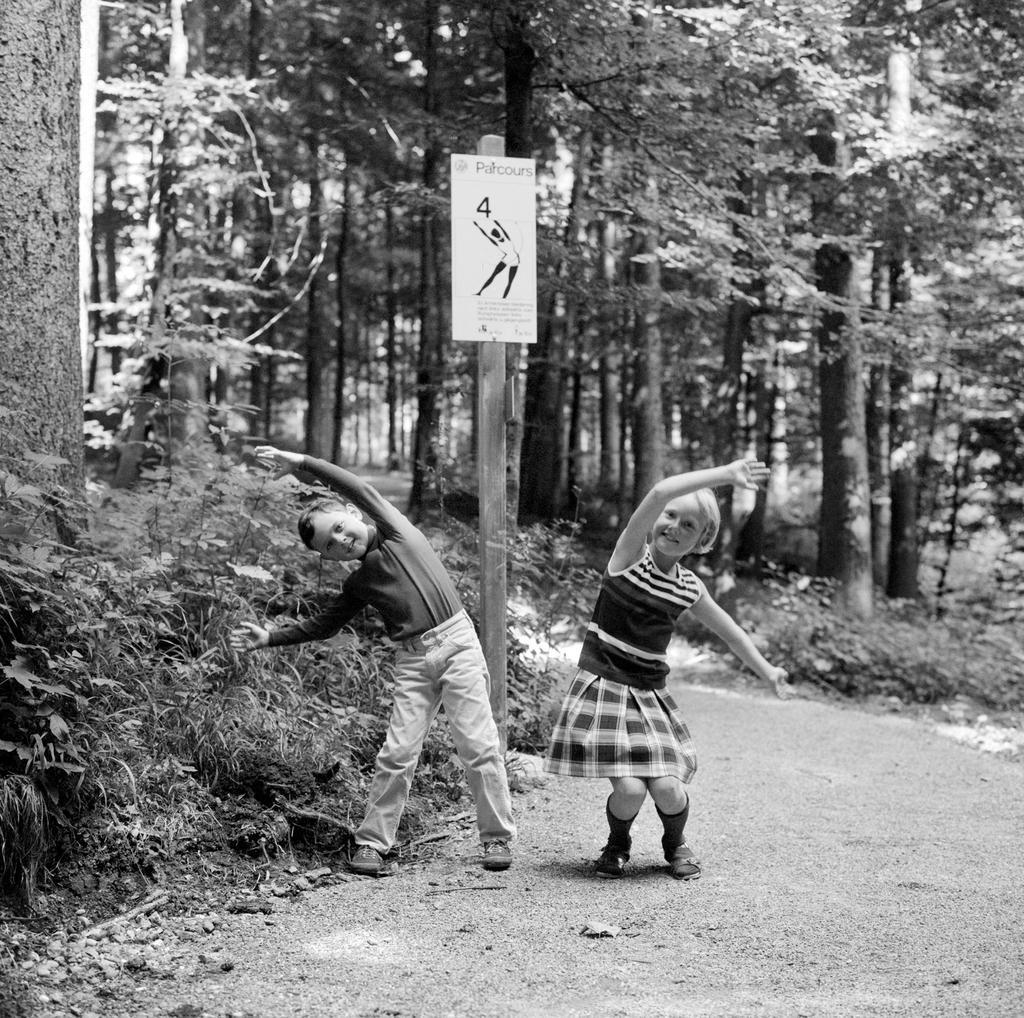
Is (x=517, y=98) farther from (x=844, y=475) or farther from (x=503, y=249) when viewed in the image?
(x=844, y=475)

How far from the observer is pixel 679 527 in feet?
15.9

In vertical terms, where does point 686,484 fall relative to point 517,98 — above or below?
below

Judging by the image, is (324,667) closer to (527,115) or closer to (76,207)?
(76,207)

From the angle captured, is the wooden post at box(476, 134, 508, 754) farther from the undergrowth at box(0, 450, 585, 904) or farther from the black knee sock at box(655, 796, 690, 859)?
the black knee sock at box(655, 796, 690, 859)

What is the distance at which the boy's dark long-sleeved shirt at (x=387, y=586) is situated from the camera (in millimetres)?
4992

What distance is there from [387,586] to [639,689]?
1.24 metres

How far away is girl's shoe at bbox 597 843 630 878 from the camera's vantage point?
16.0 feet

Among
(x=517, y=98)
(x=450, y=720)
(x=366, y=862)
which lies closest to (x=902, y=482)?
(x=517, y=98)

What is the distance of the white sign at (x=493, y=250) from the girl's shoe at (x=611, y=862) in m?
2.61

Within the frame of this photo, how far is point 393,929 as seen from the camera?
13.6 ft

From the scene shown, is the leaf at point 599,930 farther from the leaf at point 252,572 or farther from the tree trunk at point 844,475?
the tree trunk at point 844,475

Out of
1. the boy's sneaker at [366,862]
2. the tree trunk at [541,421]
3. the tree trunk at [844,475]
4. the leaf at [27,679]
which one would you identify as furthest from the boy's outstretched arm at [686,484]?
the tree trunk at [541,421]

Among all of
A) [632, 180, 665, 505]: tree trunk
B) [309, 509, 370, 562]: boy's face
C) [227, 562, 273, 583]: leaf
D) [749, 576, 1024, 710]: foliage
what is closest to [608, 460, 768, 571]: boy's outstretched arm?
[309, 509, 370, 562]: boy's face

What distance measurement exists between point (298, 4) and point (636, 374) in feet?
28.7
